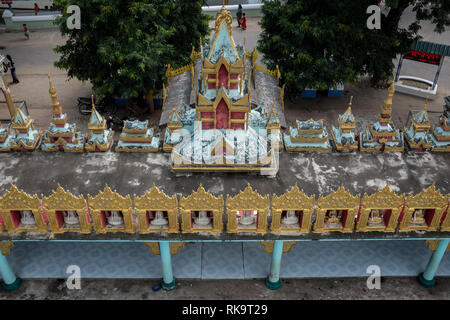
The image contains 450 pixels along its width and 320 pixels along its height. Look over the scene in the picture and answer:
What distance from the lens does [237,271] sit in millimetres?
19391

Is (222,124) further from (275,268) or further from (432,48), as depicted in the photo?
(432,48)

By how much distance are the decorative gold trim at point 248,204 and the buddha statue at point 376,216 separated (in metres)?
4.06

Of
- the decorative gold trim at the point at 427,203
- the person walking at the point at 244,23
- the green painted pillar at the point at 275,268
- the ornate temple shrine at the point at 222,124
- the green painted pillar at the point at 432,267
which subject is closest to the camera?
the decorative gold trim at the point at 427,203

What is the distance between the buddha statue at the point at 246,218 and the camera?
16656 millimetres

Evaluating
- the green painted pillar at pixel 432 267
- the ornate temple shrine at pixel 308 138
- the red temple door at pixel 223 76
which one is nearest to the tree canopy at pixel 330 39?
the ornate temple shrine at pixel 308 138

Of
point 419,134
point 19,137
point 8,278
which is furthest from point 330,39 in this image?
point 8,278

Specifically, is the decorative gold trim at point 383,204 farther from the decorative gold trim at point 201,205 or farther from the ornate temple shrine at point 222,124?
the decorative gold trim at point 201,205

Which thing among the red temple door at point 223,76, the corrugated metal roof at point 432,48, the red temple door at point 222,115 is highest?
the red temple door at point 223,76

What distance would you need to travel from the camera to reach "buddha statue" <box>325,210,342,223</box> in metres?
16.7

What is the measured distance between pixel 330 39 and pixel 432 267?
15.0 m

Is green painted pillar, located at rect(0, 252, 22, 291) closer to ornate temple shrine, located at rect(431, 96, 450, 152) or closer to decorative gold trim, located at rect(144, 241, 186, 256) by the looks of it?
decorative gold trim, located at rect(144, 241, 186, 256)

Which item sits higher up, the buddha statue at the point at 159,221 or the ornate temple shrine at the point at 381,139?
the ornate temple shrine at the point at 381,139
